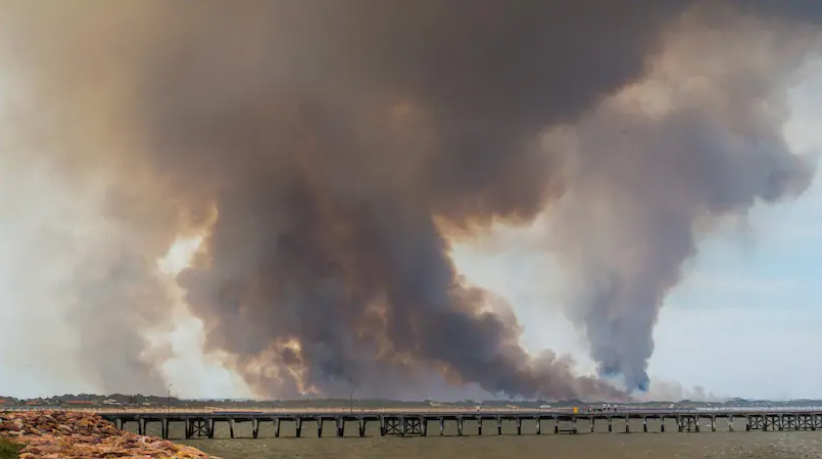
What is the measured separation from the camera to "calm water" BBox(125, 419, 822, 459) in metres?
103

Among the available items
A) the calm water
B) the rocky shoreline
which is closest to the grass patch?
the rocky shoreline

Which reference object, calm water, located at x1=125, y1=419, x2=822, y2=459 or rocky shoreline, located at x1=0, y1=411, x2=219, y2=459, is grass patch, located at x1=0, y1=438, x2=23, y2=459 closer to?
rocky shoreline, located at x1=0, y1=411, x2=219, y2=459

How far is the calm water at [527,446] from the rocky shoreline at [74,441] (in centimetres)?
2058

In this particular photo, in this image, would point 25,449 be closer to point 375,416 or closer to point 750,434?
point 375,416

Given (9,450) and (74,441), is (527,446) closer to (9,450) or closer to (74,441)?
(74,441)

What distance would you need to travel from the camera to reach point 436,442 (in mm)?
125250

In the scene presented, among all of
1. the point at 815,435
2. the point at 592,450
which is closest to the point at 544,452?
the point at 592,450

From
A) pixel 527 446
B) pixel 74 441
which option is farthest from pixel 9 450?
pixel 527 446

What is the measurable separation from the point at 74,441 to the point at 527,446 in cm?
7149

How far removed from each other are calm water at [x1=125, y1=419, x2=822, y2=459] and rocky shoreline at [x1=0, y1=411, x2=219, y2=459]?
20.6m

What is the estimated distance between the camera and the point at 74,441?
69250mm

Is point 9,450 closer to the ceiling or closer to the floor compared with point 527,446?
closer to the ceiling

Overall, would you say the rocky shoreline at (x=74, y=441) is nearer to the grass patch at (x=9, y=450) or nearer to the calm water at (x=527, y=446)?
the grass patch at (x=9, y=450)

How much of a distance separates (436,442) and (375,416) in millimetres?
16740
